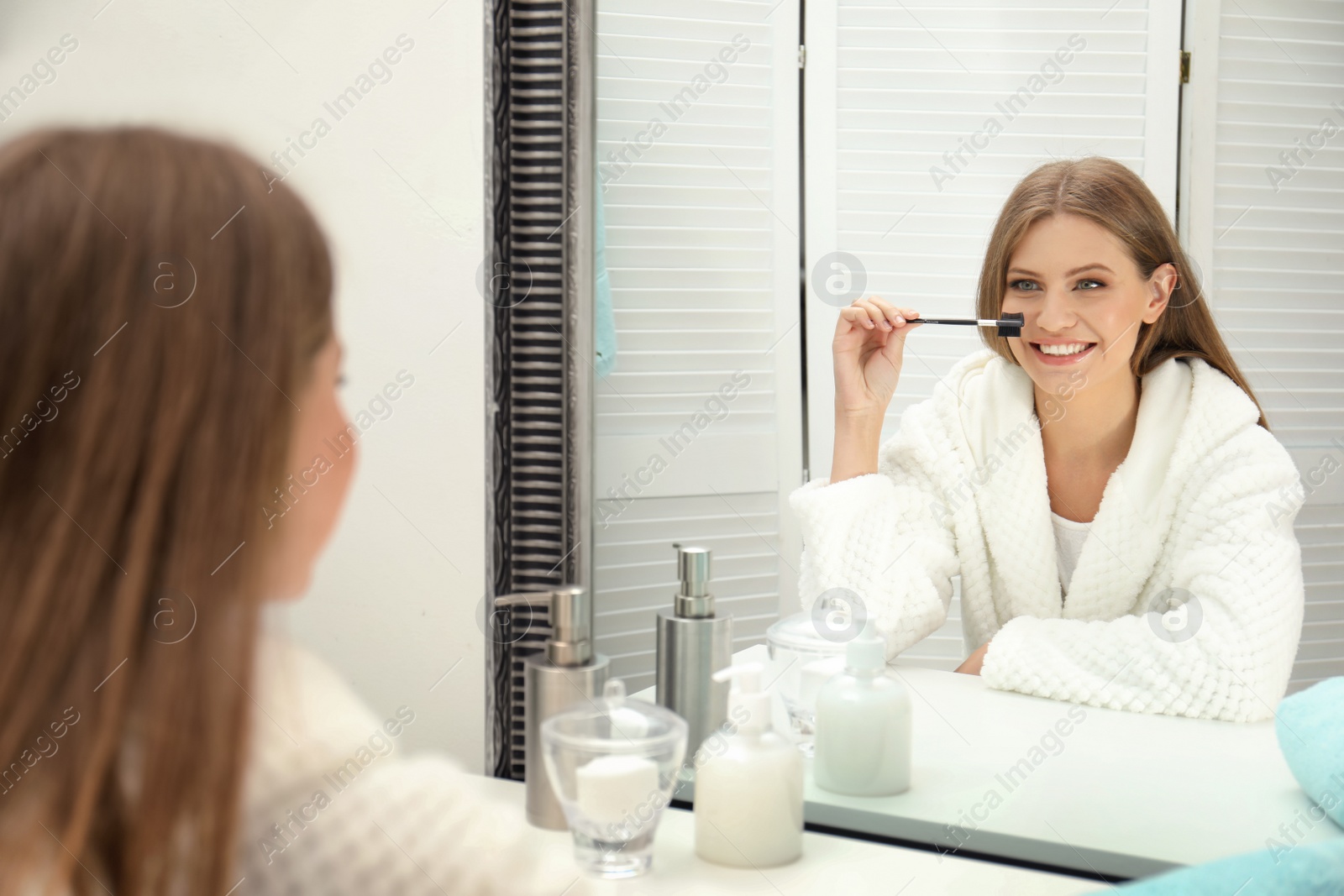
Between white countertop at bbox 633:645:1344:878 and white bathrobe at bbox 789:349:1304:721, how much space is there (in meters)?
0.02

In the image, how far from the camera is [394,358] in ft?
2.32

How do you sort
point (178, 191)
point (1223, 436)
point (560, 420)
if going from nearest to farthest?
1. point (178, 191)
2. point (1223, 436)
3. point (560, 420)

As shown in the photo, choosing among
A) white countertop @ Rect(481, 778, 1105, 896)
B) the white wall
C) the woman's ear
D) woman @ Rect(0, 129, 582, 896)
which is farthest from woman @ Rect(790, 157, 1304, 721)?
woman @ Rect(0, 129, 582, 896)

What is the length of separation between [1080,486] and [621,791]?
1.18ft

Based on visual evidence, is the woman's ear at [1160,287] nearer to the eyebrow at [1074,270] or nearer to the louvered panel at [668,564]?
the eyebrow at [1074,270]

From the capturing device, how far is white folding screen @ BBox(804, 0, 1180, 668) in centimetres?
60

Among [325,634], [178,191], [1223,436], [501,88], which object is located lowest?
[325,634]

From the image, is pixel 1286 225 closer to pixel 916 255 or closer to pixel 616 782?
pixel 916 255

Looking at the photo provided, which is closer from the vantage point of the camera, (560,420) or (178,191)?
(178,191)

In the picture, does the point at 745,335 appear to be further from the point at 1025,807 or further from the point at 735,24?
the point at 1025,807

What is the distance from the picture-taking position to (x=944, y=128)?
641 mm

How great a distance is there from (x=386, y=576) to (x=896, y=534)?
14.4 inches

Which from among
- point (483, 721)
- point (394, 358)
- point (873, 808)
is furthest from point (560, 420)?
point (873, 808)

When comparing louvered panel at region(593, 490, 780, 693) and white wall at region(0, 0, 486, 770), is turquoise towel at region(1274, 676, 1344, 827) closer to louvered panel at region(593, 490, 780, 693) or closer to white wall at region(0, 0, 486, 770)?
louvered panel at region(593, 490, 780, 693)
